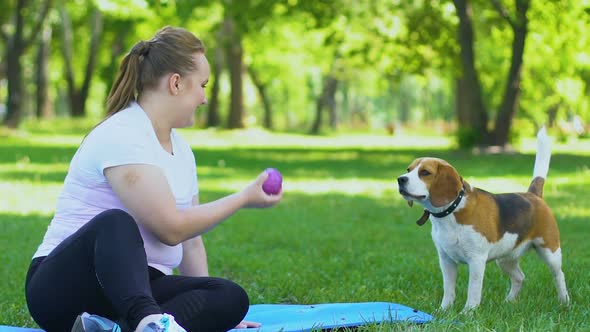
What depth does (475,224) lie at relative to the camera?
544 cm

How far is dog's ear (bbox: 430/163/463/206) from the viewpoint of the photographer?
541cm

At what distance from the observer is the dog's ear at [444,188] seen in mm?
5410

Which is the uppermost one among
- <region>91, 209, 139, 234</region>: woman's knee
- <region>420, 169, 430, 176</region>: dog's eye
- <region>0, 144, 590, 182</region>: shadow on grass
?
<region>420, 169, 430, 176</region>: dog's eye

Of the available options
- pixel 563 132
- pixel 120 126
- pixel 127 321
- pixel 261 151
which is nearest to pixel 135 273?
pixel 127 321

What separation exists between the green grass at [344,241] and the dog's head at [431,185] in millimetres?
663

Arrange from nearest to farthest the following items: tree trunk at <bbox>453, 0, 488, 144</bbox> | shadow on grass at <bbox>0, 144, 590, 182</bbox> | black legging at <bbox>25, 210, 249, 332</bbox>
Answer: black legging at <bbox>25, 210, 249, 332</bbox>, shadow on grass at <bbox>0, 144, 590, 182</bbox>, tree trunk at <bbox>453, 0, 488, 144</bbox>

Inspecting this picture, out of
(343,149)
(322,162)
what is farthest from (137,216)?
(343,149)

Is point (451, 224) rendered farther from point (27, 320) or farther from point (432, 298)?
point (27, 320)

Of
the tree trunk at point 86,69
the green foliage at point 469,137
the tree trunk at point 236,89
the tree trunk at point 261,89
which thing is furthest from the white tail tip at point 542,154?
the tree trunk at point 261,89

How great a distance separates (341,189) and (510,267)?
9.16 metres

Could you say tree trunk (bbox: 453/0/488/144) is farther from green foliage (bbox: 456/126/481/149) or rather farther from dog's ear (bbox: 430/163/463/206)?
dog's ear (bbox: 430/163/463/206)

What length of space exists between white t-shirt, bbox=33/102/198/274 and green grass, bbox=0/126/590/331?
1152 mm

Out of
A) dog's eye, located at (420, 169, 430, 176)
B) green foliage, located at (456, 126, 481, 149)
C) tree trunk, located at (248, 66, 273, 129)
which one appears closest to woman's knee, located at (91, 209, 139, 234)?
dog's eye, located at (420, 169, 430, 176)

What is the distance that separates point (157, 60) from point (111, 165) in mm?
554
